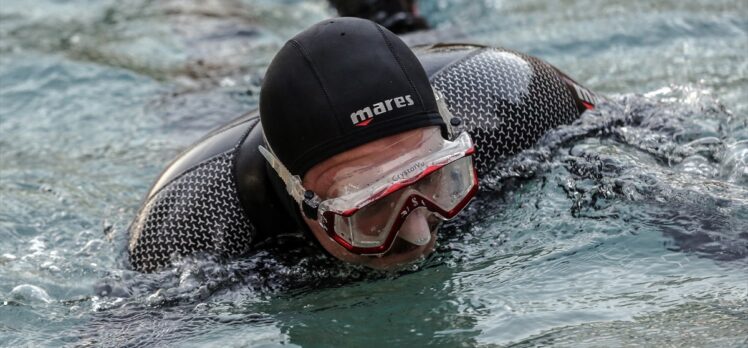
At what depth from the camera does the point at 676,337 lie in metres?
2.91

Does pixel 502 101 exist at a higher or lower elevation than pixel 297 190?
higher

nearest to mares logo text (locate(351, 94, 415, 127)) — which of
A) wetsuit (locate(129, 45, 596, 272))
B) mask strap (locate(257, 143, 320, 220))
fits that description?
mask strap (locate(257, 143, 320, 220))

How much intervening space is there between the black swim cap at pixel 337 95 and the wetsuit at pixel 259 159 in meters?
0.27

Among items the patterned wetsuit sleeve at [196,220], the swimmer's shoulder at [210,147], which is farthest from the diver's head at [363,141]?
the swimmer's shoulder at [210,147]

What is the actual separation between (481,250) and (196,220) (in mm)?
994

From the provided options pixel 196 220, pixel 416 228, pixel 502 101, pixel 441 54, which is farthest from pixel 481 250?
pixel 196 220

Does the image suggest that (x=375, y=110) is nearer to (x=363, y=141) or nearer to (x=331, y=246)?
(x=363, y=141)

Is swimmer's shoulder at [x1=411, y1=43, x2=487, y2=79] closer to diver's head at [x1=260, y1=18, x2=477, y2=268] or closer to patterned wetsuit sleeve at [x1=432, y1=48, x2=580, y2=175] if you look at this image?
patterned wetsuit sleeve at [x1=432, y1=48, x2=580, y2=175]

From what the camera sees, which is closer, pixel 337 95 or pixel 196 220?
pixel 337 95

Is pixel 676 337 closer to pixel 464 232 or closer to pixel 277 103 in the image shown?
pixel 464 232

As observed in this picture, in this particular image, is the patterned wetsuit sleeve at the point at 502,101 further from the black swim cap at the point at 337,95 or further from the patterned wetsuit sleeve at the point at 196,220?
the patterned wetsuit sleeve at the point at 196,220

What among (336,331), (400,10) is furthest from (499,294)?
(400,10)

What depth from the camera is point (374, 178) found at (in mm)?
3182

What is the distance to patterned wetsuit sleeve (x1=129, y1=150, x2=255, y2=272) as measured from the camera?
3639 millimetres
